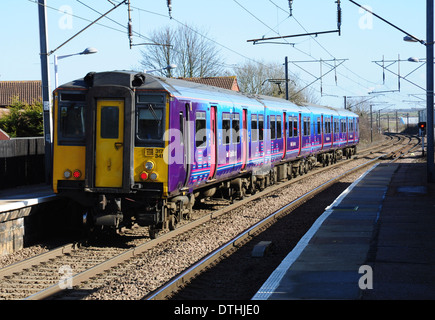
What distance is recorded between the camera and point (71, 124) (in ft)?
39.3

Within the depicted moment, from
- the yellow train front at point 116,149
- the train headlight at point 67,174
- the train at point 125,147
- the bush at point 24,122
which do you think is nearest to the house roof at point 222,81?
the bush at point 24,122

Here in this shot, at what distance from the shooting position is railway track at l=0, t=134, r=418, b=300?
8650mm

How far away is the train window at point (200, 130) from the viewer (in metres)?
13.3

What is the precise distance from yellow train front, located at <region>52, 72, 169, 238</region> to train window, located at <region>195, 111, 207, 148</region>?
1739 mm

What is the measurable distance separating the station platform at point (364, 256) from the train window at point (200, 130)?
124 inches

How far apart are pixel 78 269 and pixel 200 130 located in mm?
4733

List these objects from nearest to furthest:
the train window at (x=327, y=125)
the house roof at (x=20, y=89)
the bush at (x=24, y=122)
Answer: the bush at (x=24, y=122), the train window at (x=327, y=125), the house roof at (x=20, y=89)

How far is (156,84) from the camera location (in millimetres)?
11680

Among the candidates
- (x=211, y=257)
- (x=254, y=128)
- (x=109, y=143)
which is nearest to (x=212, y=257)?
(x=211, y=257)

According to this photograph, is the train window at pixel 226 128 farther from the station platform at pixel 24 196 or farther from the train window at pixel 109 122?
the station platform at pixel 24 196

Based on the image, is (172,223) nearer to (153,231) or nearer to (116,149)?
(153,231)

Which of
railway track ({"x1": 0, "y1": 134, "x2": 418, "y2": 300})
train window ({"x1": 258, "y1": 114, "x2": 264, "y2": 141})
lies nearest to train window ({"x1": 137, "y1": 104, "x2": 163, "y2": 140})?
railway track ({"x1": 0, "y1": 134, "x2": 418, "y2": 300})
